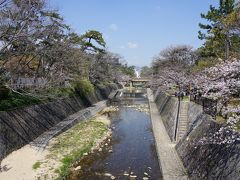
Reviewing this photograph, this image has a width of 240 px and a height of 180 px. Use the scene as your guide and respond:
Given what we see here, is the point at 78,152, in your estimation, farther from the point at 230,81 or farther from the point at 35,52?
the point at 230,81

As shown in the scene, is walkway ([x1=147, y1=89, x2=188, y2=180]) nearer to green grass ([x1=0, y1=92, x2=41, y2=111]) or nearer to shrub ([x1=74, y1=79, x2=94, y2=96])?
green grass ([x1=0, y1=92, x2=41, y2=111])

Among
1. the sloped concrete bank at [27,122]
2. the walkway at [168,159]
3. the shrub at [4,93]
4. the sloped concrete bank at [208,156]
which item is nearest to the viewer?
the sloped concrete bank at [208,156]

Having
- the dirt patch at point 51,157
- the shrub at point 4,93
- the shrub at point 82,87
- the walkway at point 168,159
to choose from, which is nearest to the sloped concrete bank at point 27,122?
the dirt patch at point 51,157


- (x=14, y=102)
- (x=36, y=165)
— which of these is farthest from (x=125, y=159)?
(x=14, y=102)

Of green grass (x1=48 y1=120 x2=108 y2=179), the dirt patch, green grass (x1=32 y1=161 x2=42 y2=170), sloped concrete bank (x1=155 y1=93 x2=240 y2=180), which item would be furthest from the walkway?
green grass (x1=32 y1=161 x2=42 y2=170)

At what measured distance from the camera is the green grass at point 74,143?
1601 centimetres

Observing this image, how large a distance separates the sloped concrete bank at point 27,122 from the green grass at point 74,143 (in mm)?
1653

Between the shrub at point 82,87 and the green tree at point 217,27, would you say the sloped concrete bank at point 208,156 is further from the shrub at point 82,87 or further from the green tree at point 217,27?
the shrub at point 82,87

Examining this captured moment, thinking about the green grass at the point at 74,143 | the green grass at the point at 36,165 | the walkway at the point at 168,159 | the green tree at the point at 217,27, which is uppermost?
the green tree at the point at 217,27

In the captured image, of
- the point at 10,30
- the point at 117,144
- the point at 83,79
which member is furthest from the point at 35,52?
the point at 83,79

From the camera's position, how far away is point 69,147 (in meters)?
18.6

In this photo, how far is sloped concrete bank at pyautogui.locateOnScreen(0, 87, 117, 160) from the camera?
16.3 metres

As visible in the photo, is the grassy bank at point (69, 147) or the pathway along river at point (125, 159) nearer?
the grassy bank at point (69, 147)

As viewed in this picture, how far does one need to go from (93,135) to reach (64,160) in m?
6.71
